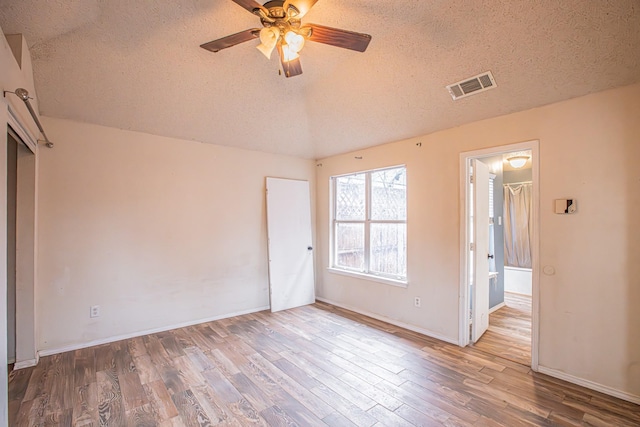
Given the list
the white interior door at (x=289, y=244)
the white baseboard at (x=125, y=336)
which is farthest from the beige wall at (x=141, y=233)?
the white interior door at (x=289, y=244)

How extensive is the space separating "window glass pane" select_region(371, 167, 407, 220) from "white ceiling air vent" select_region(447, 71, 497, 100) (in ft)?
4.03

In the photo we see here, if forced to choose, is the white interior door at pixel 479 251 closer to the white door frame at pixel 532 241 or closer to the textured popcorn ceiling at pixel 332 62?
the white door frame at pixel 532 241

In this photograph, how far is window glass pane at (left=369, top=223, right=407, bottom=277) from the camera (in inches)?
155

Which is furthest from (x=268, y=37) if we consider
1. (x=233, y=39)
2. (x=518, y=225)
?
(x=518, y=225)

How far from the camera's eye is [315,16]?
2262mm

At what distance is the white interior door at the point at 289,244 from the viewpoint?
450 cm

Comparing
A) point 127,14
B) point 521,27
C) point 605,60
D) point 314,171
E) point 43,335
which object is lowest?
point 43,335

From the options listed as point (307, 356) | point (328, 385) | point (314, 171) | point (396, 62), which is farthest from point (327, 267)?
point (396, 62)

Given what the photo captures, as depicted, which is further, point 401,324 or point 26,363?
point 401,324

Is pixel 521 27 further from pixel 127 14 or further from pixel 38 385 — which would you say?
pixel 38 385

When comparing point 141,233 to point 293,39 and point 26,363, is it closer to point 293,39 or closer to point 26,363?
point 26,363

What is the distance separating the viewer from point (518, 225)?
621cm

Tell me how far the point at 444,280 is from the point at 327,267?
6.59 feet

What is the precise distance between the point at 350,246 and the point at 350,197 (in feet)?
2.52
